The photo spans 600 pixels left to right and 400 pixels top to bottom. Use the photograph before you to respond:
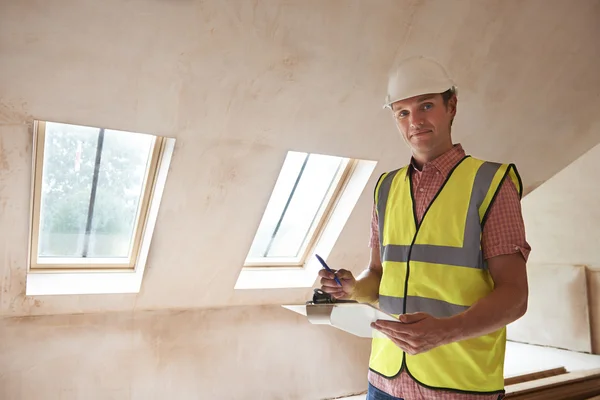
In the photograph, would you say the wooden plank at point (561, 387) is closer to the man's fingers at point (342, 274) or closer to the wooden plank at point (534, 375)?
the wooden plank at point (534, 375)

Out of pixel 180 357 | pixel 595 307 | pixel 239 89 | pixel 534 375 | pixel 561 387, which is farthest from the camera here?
pixel 595 307

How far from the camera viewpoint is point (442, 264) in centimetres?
124

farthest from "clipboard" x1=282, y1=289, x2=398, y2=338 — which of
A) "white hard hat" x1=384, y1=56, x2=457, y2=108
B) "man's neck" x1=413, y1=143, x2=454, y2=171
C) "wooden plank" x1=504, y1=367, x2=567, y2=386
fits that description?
"wooden plank" x1=504, y1=367, x2=567, y2=386

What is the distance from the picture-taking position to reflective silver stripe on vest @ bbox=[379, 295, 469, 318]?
1222 millimetres

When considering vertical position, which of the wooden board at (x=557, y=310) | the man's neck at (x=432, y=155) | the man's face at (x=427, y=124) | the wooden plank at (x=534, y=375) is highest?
the man's face at (x=427, y=124)

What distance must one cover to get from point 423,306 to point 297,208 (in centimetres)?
271

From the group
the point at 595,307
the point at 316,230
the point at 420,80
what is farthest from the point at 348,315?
the point at 595,307

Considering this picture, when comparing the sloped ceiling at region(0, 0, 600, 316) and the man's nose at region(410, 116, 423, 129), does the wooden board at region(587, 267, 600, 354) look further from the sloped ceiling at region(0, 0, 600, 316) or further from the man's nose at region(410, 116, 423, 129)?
the man's nose at region(410, 116, 423, 129)

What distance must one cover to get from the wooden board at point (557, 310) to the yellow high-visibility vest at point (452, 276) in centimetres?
417

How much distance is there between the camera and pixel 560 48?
132 inches

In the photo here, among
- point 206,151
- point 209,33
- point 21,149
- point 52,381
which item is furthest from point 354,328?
point 52,381

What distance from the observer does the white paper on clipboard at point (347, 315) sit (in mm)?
1074

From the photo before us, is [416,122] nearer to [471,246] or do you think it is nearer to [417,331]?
[471,246]

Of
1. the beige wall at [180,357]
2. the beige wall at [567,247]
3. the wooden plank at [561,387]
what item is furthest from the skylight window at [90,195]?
the beige wall at [567,247]
